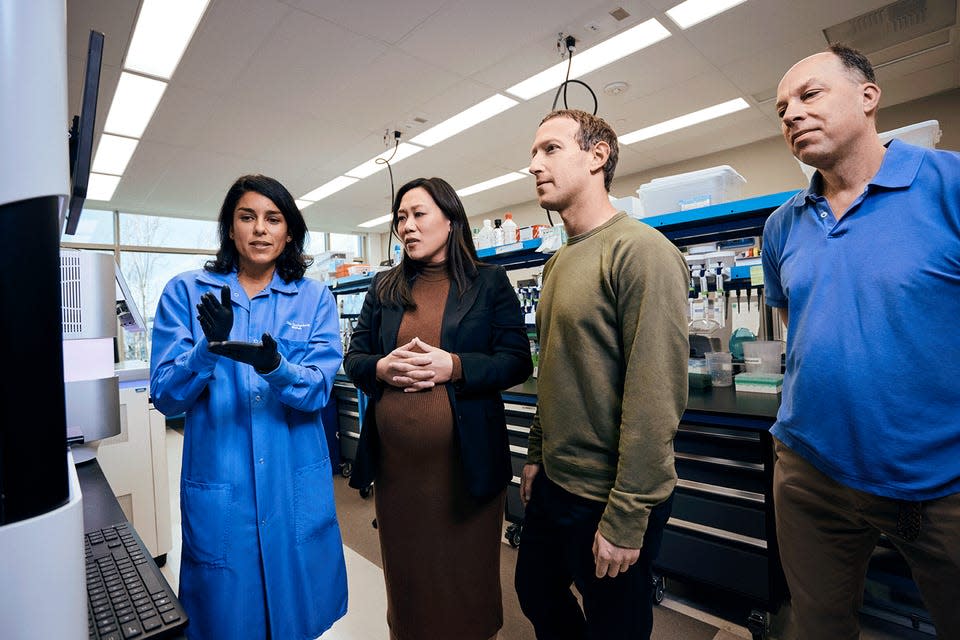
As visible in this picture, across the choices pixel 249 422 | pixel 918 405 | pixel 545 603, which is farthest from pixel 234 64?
pixel 918 405

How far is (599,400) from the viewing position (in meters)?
1.03

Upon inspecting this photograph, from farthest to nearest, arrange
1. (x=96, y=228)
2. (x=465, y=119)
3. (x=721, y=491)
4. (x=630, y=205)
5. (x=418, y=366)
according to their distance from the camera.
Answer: (x=96, y=228), (x=465, y=119), (x=630, y=205), (x=721, y=491), (x=418, y=366)

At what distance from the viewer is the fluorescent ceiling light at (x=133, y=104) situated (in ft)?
11.3

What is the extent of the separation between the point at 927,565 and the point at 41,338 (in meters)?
1.38

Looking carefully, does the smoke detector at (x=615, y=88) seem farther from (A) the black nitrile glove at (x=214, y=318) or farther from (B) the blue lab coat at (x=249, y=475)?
(A) the black nitrile glove at (x=214, y=318)

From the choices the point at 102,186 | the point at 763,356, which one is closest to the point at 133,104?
the point at 102,186

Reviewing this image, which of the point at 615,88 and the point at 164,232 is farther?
the point at 164,232

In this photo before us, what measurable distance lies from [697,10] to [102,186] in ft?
20.6

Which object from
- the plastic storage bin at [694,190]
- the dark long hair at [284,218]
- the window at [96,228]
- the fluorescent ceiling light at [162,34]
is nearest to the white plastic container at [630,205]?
the plastic storage bin at [694,190]

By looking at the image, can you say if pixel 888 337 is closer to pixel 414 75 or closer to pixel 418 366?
pixel 418 366

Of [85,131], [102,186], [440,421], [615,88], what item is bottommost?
[440,421]

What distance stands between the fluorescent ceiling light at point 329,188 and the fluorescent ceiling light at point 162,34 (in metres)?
2.65

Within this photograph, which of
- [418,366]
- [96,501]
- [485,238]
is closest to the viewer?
[96,501]

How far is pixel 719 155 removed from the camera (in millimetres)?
5730
